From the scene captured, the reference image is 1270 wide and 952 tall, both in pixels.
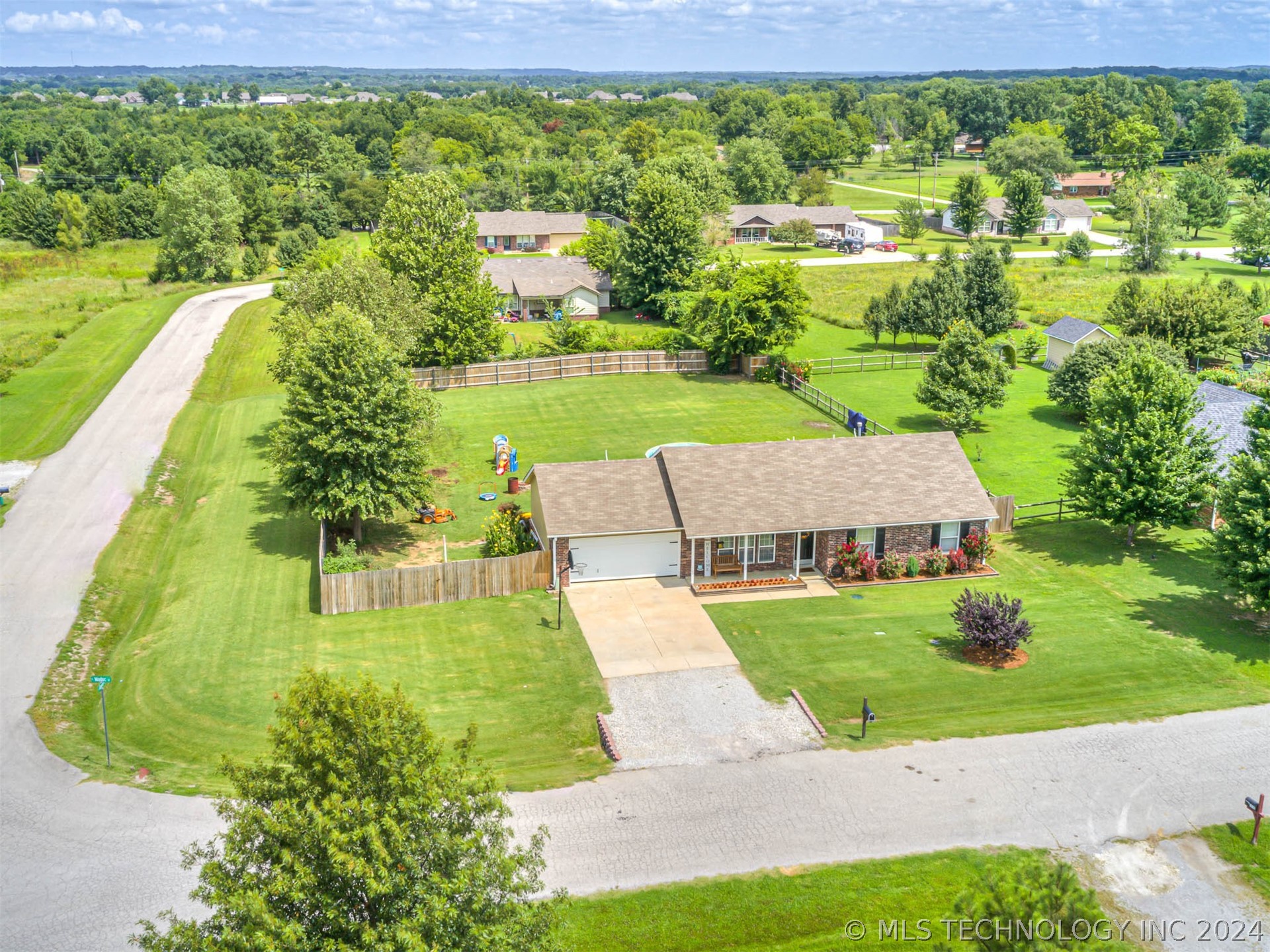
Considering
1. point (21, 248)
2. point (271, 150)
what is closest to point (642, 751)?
point (21, 248)

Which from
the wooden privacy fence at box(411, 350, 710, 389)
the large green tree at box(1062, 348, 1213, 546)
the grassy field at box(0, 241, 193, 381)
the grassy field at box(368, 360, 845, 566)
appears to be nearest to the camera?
the large green tree at box(1062, 348, 1213, 546)

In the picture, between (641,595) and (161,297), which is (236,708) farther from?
(161,297)

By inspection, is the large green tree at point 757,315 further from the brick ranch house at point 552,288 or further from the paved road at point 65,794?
the paved road at point 65,794

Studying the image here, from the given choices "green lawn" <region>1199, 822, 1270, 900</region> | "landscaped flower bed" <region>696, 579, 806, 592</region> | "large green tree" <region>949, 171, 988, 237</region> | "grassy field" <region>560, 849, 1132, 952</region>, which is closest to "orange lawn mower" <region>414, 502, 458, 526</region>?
"landscaped flower bed" <region>696, 579, 806, 592</region>

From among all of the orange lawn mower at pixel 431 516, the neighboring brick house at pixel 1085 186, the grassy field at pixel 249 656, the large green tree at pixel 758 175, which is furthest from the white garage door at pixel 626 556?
the neighboring brick house at pixel 1085 186

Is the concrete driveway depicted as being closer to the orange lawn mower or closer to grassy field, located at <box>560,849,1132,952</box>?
the orange lawn mower

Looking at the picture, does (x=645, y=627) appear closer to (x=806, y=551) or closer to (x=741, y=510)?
(x=741, y=510)

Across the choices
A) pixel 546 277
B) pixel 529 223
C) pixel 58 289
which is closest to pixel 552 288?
pixel 546 277

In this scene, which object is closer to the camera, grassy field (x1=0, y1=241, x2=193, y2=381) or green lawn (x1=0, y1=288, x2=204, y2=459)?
green lawn (x1=0, y1=288, x2=204, y2=459)
